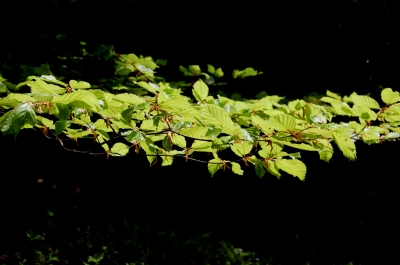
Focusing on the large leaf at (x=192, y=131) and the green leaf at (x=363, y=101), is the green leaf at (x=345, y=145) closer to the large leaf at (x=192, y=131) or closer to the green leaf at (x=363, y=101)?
the green leaf at (x=363, y=101)

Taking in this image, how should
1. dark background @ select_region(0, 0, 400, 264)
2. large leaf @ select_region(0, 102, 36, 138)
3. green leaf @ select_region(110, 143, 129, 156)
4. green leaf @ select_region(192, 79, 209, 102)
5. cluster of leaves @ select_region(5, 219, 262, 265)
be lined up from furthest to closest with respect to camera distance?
1. dark background @ select_region(0, 0, 400, 264)
2. cluster of leaves @ select_region(5, 219, 262, 265)
3. green leaf @ select_region(110, 143, 129, 156)
4. green leaf @ select_region(192, 79, 209, 102)
5. large leaf @ select_region(0, 102, 36, 138)

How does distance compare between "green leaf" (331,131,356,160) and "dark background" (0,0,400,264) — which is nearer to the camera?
"green leaf" (331,131,356,160)

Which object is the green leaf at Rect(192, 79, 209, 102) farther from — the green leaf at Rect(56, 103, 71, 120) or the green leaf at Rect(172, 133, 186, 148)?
the green leaf at Rect(56, 103, 71, 120)

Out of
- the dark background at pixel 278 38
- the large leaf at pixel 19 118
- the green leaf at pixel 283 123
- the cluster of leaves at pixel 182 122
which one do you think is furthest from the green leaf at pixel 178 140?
the dark background at pixel 278 38

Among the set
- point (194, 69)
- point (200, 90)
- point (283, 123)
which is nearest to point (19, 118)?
point (200, 90)

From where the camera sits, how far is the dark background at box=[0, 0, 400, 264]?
3709 mm

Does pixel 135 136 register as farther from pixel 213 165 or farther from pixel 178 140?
pixel 213 165

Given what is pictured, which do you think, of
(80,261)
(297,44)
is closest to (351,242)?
(297,44)

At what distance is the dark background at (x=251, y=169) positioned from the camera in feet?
12.2

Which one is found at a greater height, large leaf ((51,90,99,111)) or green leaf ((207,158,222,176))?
large leaf ((51,90,99,111))

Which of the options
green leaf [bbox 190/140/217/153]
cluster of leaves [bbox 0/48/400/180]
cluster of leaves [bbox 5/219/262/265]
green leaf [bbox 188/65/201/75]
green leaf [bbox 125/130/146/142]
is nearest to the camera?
cluster of leaves [bbox 0/48/400/180]

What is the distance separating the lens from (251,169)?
4613mm

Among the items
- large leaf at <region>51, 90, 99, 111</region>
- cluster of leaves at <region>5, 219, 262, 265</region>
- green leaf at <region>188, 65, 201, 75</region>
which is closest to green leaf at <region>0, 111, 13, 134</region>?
large leaf at <region>51, 90, 99, 111</region>

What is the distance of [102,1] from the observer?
3258mm
